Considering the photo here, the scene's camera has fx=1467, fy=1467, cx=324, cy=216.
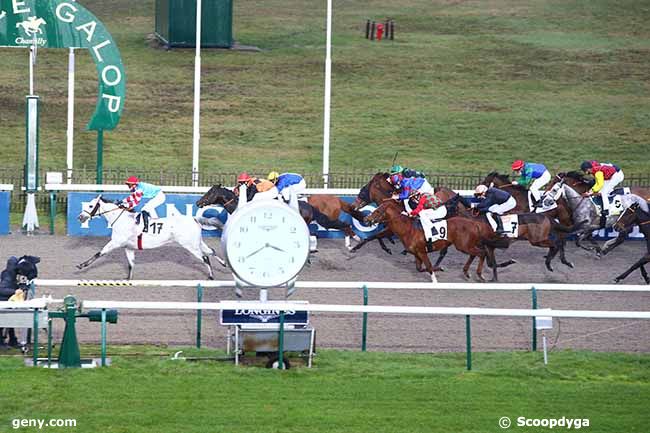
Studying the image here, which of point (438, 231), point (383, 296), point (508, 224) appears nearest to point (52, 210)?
point (438, 231)

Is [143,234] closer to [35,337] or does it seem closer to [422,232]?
[422,232]

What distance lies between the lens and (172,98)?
4219 cm

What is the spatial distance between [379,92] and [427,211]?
816 inches

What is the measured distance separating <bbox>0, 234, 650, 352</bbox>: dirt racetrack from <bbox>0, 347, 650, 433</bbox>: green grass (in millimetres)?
952

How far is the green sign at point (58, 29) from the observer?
87.5ft

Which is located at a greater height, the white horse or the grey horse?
the grey horse

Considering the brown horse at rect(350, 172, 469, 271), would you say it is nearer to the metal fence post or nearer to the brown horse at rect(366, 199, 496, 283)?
the brown horse at rect(366, 199, 496, 283)

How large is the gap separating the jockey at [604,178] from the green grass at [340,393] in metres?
8.54

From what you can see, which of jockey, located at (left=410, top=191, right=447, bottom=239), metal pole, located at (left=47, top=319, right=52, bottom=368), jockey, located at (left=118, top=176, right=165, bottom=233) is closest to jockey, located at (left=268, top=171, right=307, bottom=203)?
jockey, located at (left=118, top=176, right=165, bottom=233)

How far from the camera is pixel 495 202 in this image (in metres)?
23.8

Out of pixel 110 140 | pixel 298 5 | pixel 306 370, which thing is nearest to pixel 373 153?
pixel 110 140

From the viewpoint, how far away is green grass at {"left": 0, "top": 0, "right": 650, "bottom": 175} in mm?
37938

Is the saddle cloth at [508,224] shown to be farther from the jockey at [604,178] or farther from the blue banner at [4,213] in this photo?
the blue banner at [4,213]

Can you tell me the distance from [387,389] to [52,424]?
12.0ft
